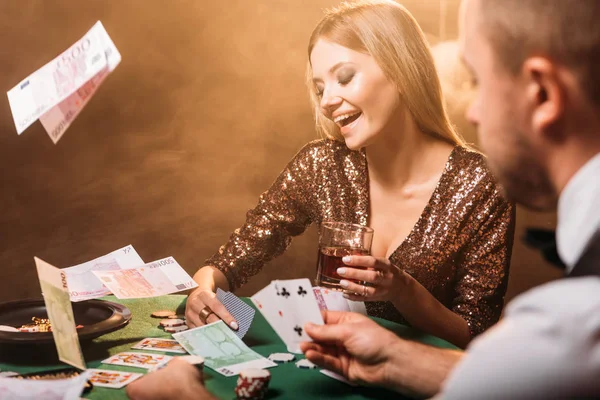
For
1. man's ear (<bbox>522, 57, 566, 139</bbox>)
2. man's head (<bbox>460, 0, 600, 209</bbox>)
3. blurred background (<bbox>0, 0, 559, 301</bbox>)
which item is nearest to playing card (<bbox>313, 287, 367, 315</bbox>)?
man's head (<bbox>460, 0, 600, 209</bbox>)

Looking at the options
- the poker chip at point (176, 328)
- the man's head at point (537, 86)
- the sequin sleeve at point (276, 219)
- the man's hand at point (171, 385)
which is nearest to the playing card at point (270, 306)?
the man's hand at point (171, 385)

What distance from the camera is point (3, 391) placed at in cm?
126

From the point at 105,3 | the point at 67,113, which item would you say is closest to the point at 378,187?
the point at 67,113

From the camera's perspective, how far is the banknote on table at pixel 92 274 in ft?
6.70

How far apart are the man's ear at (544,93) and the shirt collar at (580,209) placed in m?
0.08

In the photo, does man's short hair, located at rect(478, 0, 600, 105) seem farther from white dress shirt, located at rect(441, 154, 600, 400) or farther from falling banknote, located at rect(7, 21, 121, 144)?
falling banknote, located at rect(7, 21, 121, 144)

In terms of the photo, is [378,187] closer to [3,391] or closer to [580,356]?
[3,391]

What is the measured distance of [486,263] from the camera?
2.37 meters

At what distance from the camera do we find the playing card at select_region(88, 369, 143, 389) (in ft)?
4.67

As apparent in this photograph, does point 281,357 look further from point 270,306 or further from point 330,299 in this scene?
point 330,299

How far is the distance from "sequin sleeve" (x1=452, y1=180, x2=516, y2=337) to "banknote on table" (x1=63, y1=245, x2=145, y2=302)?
3.77 feet

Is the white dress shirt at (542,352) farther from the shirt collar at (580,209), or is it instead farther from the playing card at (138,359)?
the playing card at (138,359)

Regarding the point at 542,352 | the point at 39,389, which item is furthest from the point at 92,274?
the point at 542,352

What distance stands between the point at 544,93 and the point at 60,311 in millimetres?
1107
